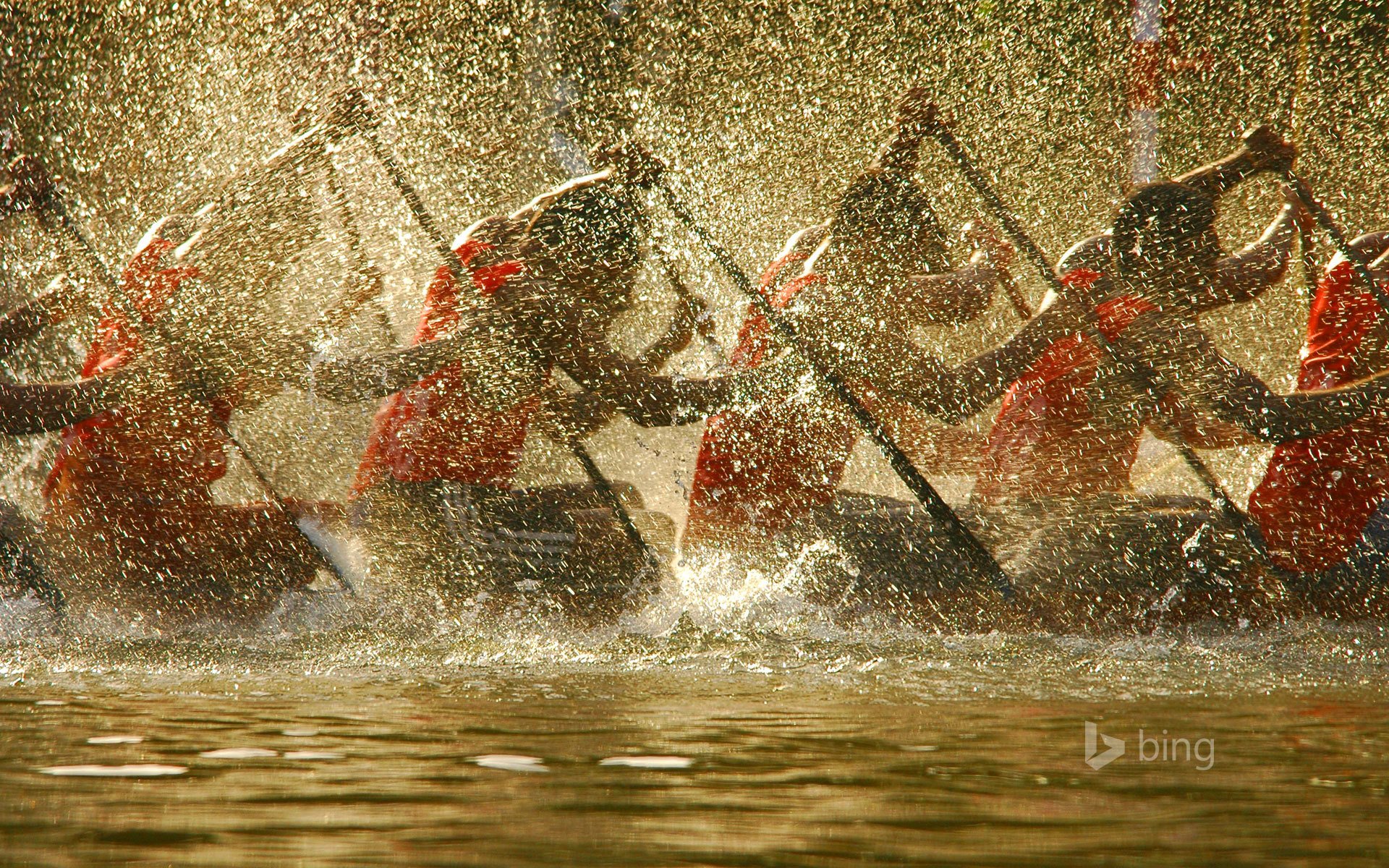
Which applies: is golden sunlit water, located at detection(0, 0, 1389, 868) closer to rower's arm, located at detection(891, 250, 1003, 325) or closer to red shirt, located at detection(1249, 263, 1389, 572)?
red shirt, located at detection(1249, 263, 1389, 572)

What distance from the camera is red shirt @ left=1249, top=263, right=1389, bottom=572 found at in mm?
3785

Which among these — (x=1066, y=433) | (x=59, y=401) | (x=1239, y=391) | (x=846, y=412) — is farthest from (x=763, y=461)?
(x=59, y=401)

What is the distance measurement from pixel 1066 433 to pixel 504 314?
6.17 feet

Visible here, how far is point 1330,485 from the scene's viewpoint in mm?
3865

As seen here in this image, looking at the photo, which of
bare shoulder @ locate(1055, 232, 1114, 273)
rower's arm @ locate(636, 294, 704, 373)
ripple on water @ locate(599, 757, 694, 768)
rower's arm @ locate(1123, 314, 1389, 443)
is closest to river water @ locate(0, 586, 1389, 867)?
ripple on water @ locate(599, 757, 694, 768)

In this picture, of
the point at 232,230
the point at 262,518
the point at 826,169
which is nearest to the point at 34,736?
the point at 262,518

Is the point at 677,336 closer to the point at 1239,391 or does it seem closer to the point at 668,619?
the point at 668,619

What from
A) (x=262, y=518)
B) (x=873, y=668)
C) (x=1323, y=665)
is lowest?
(x=1323, y=665)

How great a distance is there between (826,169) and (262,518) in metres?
5.42

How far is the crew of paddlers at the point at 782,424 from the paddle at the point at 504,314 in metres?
0.01

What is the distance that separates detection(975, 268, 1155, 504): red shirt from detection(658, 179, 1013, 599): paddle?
252 millimetres

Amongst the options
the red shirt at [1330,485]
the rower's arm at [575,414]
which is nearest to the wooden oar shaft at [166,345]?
the rower's arm at [575,414]

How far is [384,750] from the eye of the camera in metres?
1.83

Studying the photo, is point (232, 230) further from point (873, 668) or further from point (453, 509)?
point (873, 668)
